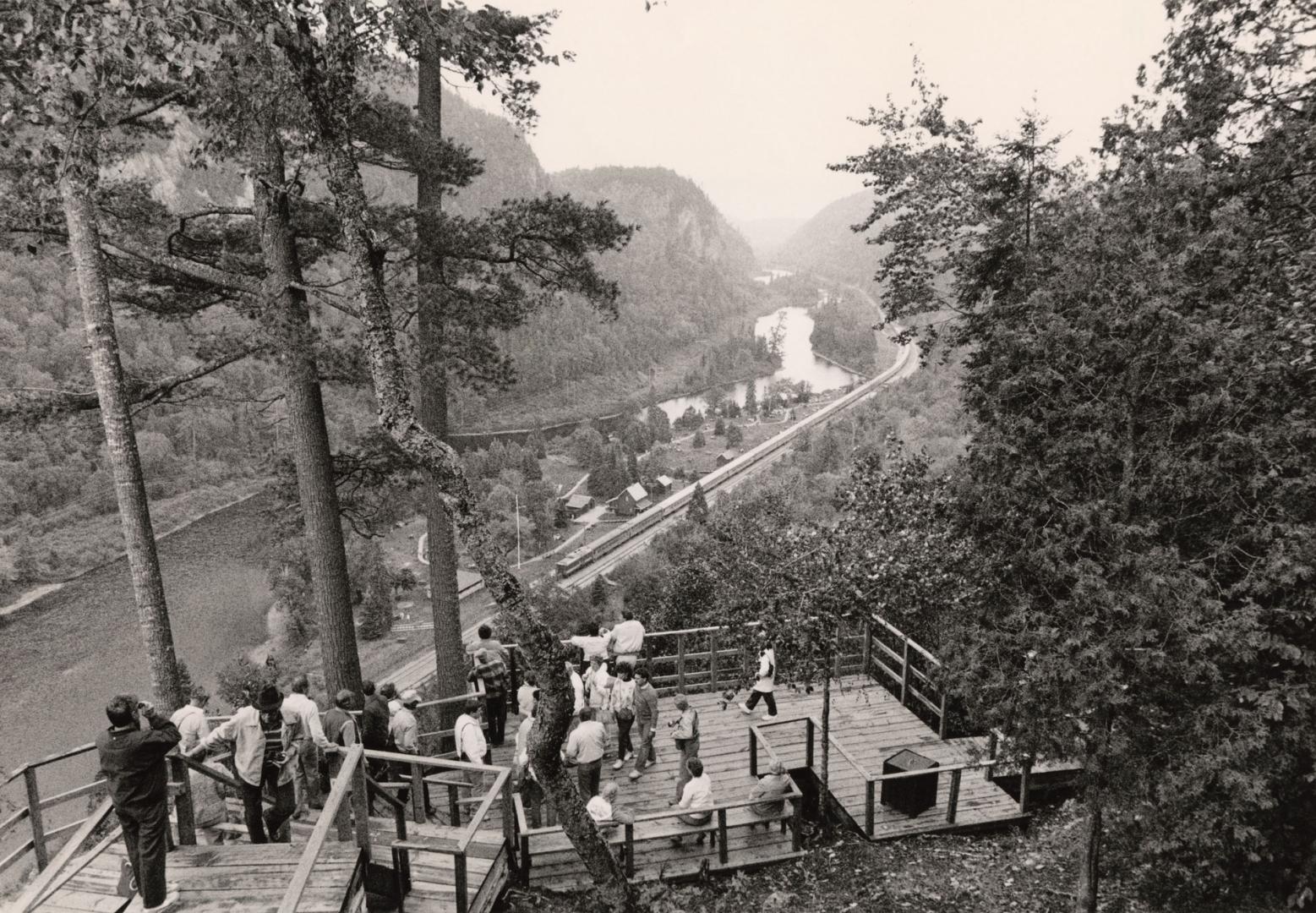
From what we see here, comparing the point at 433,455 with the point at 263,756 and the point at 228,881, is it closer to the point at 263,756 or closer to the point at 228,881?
the point at 263,756

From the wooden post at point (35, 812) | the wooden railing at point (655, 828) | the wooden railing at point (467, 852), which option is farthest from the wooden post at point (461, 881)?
the wooden post at point (35, 812)

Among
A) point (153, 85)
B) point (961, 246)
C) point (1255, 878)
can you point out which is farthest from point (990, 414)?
point (153, 85)

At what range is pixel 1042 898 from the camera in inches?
284

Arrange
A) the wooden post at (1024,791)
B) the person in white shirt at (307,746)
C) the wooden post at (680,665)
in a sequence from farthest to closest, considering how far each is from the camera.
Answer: the wooden post at (680,665)
the wooden post at (1024,791)
the person in white shirt at (307,746)

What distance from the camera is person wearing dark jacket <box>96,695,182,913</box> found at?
4.91 m

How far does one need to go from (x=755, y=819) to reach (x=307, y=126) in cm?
753

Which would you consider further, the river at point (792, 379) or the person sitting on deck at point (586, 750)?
the river at point (792, 379)

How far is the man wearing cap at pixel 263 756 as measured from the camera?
622cm

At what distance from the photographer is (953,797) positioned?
8172 mm

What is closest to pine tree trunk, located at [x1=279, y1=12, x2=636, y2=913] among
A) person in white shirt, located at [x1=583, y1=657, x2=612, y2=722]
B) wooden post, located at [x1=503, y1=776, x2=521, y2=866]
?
wooden post, located at [x1=503, y1=776, x2=521, y2=866]

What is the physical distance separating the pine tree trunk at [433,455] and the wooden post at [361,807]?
128 centimetres

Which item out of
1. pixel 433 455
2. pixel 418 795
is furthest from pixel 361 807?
pixel 433 455

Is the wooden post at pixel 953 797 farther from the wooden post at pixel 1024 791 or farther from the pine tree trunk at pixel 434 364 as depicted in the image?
the pine tree trunk at pixel 434 364

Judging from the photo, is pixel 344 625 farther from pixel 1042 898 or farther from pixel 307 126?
pixel 1042 898
